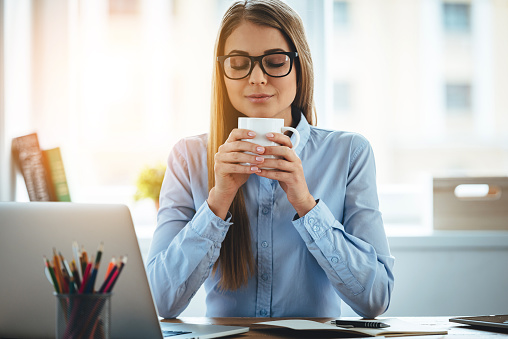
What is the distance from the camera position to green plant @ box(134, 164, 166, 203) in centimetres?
218

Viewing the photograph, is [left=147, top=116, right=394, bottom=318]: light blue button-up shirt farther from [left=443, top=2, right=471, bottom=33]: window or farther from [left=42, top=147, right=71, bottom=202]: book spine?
[left=443, top=2, right=471, bottom=33]: window

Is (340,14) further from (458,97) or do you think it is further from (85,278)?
(85,278)

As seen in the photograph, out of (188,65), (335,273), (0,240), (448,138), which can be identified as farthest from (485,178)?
(0,240)

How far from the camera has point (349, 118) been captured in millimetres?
2615

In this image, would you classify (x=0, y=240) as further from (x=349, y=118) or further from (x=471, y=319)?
(x=349, y=118)

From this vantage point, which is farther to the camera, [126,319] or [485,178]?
[485,178]

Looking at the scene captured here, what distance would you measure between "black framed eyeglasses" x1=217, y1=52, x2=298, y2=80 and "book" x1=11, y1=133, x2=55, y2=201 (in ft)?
3.06

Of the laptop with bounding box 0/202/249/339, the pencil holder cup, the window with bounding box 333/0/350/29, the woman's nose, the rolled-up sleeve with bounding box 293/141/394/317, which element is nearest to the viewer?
the pencil holder cup

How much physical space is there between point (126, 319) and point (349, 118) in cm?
192

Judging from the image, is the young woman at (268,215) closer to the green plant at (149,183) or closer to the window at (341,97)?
the green plant at (149,183)

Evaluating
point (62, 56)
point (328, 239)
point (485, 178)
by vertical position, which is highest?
point (62, 56)

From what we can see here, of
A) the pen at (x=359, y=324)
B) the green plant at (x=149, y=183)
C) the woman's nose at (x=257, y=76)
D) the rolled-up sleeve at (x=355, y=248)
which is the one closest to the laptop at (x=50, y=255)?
the pen at (x=359, y=324)

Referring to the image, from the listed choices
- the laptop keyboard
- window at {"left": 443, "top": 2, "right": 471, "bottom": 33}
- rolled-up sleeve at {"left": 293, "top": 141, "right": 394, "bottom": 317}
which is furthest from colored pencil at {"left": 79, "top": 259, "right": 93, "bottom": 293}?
window at {"left": 443, "top": 2, "right": 471, "bottom": 33}

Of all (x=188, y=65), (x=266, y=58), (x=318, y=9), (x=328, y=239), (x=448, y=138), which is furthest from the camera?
(x=448, y=138)
